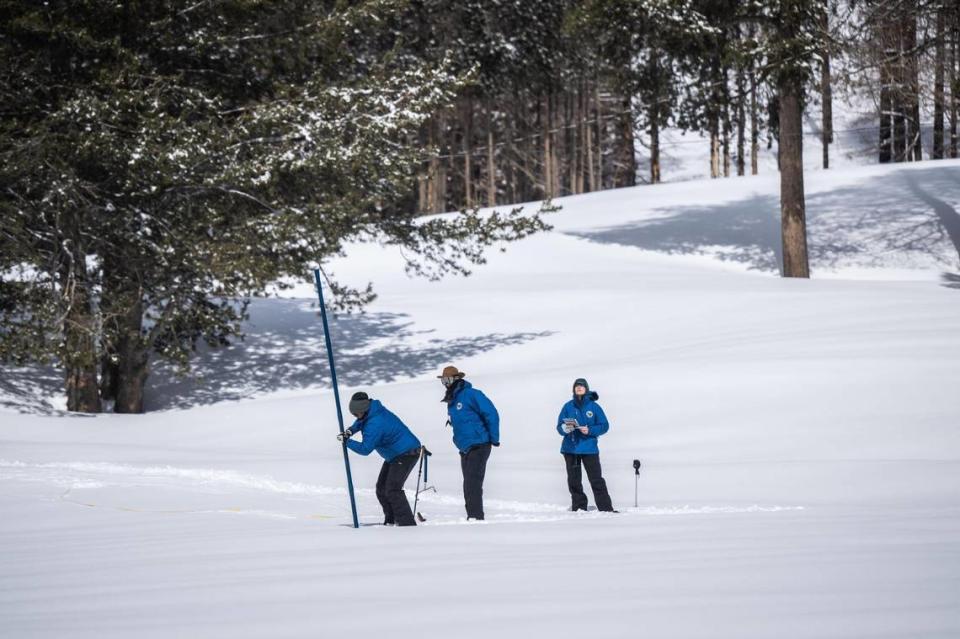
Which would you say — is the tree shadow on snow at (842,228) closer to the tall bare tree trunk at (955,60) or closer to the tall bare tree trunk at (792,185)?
the tall bare tree trunk at (792,185)

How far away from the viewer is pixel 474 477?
9859 millimetres

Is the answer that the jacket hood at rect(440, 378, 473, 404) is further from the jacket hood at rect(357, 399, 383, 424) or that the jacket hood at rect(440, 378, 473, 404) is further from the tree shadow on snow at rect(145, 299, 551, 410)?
→ the tree shadow on snow at rect(145, 299, 551, 410)

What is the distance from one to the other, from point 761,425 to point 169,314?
30.6 ft

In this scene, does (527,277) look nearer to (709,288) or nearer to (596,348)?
(709,288)

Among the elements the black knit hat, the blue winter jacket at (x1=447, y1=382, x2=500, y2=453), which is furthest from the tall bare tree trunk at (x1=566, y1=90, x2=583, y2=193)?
the black knit hat

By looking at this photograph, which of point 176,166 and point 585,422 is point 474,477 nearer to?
point 585,422

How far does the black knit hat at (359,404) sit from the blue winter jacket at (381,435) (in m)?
0.08

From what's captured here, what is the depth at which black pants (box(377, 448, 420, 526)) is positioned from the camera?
929 centimetres

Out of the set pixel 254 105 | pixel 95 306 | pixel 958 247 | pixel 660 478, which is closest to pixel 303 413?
pixel 95 306

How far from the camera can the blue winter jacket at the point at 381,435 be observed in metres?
9.30

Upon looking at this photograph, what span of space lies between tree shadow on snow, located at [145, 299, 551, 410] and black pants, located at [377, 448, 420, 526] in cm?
1038

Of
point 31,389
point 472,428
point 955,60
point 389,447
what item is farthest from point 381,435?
point 955,60

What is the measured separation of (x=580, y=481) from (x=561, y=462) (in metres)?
2.62

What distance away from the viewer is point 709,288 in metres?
23.3
